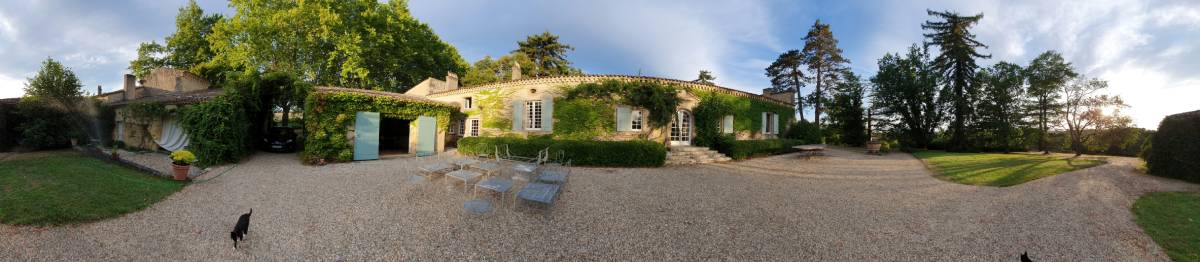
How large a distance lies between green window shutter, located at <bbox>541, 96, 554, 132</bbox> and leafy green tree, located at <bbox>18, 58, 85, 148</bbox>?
17.0m

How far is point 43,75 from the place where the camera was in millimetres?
13188

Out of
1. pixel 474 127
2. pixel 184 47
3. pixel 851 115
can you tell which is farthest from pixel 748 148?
pixel 184 47

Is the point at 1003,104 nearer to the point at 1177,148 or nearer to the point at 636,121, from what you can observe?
the point at 1177,148

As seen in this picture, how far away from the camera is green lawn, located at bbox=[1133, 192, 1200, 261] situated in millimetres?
3965

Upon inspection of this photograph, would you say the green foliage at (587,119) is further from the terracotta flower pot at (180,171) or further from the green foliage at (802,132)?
the green foliage at (802,132)

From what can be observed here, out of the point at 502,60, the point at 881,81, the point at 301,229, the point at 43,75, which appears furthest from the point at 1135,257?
the point at 502,60

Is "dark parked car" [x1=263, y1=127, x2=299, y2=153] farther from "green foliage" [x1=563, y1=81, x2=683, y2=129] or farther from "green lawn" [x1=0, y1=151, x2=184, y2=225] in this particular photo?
"green foliage" [x1=563, y1=81, x2=683, y2=129]

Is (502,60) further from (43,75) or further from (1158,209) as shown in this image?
(1158,209)

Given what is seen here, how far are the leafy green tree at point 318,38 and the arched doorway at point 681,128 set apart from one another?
17134mm

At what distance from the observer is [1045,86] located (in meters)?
19.0

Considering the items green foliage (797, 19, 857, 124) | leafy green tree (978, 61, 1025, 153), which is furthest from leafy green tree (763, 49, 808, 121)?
leafy green tree (978, 61, 1025, 153)

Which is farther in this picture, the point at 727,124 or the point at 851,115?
the point at 851,115

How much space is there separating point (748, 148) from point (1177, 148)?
9.91m

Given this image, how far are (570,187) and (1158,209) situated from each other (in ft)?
31.9
